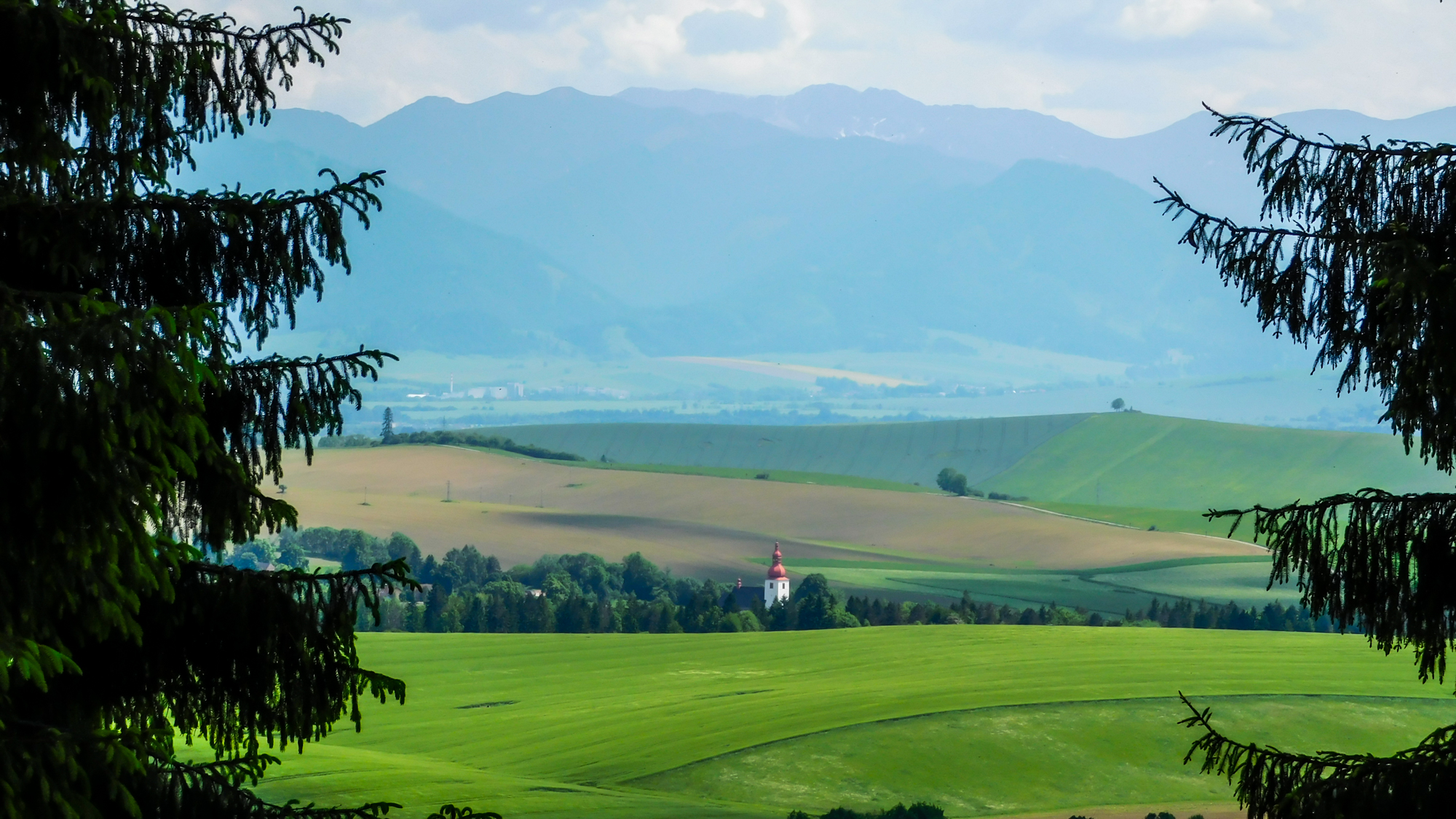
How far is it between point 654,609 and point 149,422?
9951 centimetres

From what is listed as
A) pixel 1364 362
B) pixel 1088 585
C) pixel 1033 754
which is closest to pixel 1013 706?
pixel 1033 754

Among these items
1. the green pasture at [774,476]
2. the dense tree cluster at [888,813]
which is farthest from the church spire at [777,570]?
the dense tree cluster at [888,813]

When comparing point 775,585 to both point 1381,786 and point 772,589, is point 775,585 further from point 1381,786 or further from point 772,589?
point 1381,786

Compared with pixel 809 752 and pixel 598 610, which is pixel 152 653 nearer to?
pixel 809 752

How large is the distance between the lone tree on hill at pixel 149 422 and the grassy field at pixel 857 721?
29.0m

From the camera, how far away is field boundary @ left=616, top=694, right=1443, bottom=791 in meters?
49.2

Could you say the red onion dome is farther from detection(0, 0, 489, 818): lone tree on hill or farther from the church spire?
detection(0, 0, 489, 818): lone tree on hill

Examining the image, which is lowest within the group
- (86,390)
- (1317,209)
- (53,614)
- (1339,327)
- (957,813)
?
(957,813)

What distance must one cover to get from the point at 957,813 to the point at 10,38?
4303 centimetres

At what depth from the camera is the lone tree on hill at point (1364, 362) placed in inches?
283

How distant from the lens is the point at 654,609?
103562mm

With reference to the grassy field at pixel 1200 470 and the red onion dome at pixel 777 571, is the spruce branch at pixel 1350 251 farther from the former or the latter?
the grassy field at pixel 1200 470

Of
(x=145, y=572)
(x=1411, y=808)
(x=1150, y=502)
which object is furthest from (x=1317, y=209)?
(x=1150, y=502)

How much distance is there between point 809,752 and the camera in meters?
50.3
